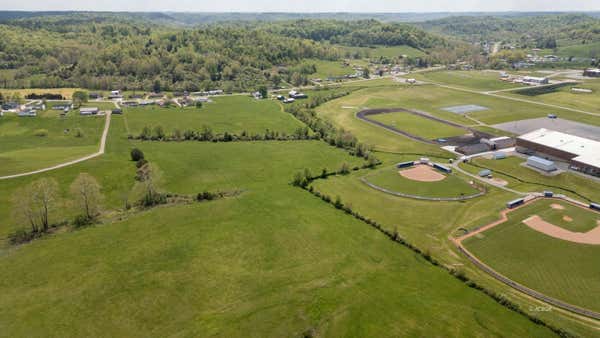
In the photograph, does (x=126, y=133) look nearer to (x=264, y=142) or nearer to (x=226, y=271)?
(x=264, y=142)

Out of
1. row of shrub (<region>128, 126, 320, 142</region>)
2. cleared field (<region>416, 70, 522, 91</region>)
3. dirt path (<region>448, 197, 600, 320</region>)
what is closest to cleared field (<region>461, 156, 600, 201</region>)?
dirt path (<region>448, 197, 600, 320</region>)

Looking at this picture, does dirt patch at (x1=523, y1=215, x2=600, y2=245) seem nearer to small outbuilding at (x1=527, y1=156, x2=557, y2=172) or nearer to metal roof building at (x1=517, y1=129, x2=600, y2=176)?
small outbuilding at (x1=527, y1=156, x2=557, y2=172)

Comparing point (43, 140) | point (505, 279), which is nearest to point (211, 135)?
point (43, 140)

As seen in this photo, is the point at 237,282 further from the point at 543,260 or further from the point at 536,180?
the point at 536,180

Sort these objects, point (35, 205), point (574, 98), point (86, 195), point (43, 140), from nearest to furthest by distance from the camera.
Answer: point (86, 195), point (35, 205), point (43, 140), point (574, 98)

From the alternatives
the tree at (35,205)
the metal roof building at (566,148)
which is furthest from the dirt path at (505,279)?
the tree at (35,205)

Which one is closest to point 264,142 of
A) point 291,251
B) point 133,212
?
point 133,212
